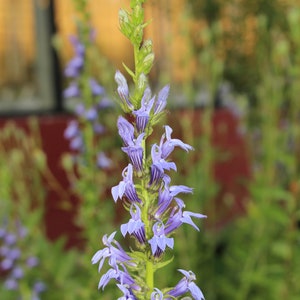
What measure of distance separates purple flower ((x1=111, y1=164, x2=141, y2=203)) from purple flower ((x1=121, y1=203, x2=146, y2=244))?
0.06 ft

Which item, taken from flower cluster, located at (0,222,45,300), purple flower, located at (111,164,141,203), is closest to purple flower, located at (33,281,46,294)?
flower cluster, located at (0,222,45,300)

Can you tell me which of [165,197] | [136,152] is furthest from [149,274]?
[136,152]

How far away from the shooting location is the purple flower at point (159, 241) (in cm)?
137

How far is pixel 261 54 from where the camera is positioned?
4523 millimetres

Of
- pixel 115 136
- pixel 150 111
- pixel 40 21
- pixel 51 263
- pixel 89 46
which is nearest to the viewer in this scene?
pixel 150 111

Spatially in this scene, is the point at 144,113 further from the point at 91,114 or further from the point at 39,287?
the point at 39,287

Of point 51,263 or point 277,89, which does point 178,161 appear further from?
point 51,263

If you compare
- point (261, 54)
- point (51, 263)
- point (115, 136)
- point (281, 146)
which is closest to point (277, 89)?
point (261, 54)

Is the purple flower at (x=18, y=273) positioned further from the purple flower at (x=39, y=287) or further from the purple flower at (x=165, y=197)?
the purple flower at (x=165, y=197)

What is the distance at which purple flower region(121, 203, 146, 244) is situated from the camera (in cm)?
134

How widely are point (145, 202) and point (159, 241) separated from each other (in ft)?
0.29

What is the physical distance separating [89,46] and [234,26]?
2.87 meters

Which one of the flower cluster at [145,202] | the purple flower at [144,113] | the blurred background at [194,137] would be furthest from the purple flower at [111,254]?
the blurred background at [194,137]

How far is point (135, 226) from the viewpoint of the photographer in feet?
4.42
